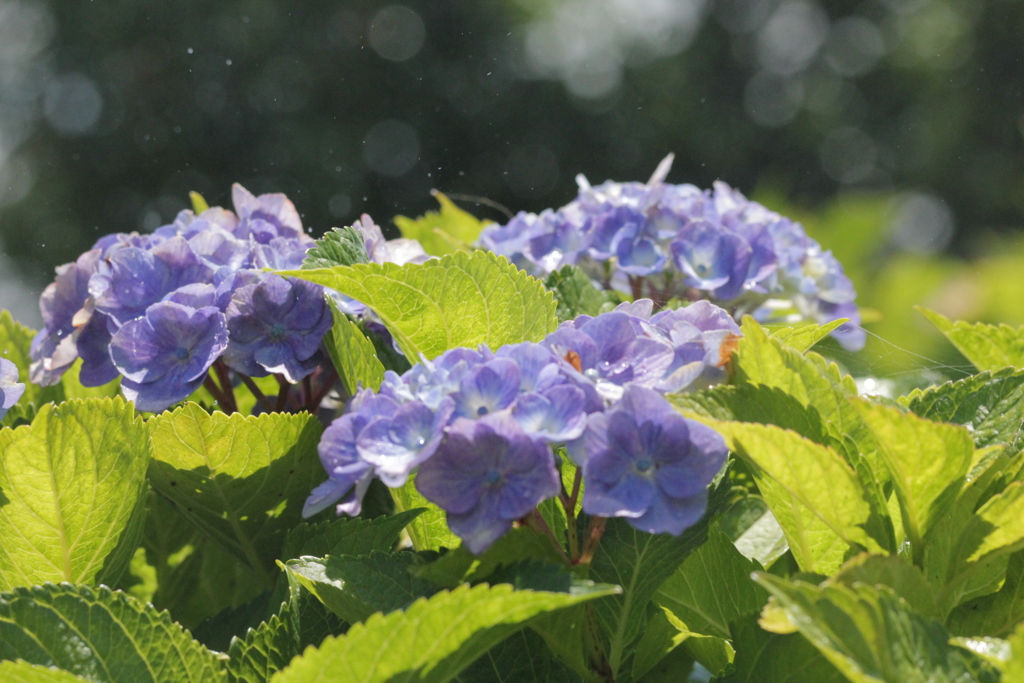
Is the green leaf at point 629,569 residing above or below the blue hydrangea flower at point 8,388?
below

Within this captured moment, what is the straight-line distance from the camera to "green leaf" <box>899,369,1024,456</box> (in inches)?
21.8

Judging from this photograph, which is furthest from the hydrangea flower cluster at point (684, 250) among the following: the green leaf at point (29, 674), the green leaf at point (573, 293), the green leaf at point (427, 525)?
the green leaf at point (29, 674)

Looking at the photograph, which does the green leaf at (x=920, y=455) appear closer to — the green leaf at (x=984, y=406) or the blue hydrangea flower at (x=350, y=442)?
the green leaf at (x=984, y=406)

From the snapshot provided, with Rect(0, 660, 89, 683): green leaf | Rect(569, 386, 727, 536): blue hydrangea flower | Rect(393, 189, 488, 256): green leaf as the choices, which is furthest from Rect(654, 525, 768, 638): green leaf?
Rect(393, 189, 488, 256): green leaf

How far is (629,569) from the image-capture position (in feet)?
1.73

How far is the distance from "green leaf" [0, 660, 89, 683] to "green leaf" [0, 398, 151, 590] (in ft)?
0.49

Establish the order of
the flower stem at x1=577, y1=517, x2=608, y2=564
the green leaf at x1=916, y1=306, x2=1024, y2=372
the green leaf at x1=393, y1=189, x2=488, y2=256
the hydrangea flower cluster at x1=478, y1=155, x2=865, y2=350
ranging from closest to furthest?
the flower stem at x1=577, y1=517, x2=608, y2=564, the green leaf at x1=916, y1=306, x2=1024, y2=372, the hydrangea flower cluster at x1=478, y1=155, x2=865, y2=350, the green leaf at x1=393, y1=189, x2=488, y2=256

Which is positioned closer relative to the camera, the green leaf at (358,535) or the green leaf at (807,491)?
the green leaf at (807,491)

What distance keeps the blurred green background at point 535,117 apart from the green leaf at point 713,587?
27cm

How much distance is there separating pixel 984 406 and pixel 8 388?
0.60m

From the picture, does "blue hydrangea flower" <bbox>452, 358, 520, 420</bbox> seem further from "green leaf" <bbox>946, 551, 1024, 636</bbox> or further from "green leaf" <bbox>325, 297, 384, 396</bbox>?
"green leaf" <bbox>946, 551, 1024, 636</bbox>

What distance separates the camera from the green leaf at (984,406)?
0.55 m

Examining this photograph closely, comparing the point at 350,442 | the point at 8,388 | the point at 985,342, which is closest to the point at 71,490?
the point at 8,388

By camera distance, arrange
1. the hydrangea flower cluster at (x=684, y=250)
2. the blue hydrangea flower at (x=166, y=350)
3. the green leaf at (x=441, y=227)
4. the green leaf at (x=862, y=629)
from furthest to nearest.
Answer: the green leaf at (x=441, y=227) → the hydrangea flower cluster at (x=684, y=250) → the blue hydrangea flower at (x=166, y=350) → the green leaf at (x=862, y=629)
